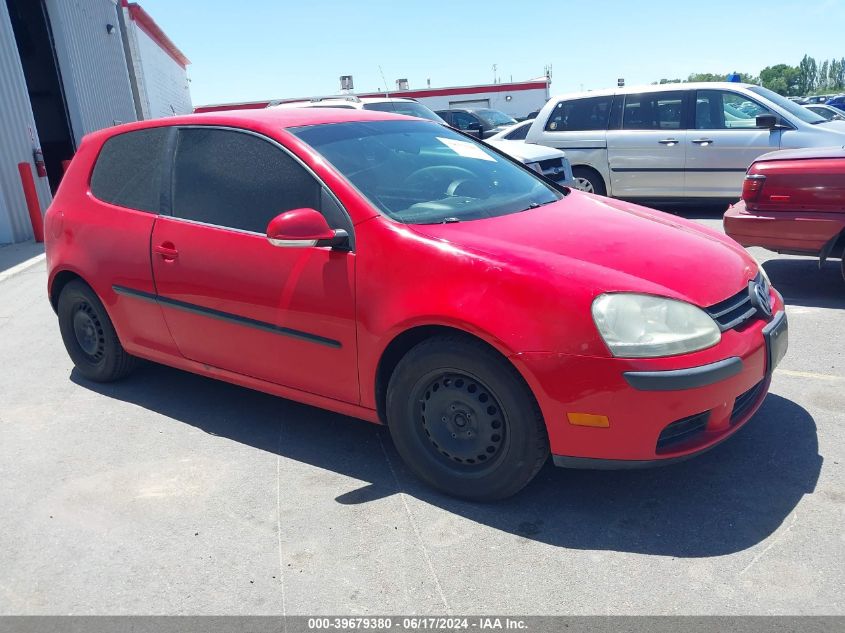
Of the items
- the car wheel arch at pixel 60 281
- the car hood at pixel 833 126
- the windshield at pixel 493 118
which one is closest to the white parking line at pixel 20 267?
the car wheel arch at pixel 60 281

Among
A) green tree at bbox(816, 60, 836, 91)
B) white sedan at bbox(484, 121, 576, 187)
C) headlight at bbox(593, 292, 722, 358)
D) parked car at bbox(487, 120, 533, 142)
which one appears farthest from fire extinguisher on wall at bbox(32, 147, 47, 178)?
green tree at bbox(816, 60, 836, 91)

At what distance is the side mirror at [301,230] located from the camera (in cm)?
309

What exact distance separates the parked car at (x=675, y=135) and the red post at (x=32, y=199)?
7396mm

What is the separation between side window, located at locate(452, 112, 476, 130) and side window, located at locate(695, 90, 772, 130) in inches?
340

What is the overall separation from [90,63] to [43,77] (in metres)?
1.19

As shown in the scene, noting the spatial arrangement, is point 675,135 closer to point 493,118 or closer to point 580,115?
point 580,115

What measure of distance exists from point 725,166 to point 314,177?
691cm

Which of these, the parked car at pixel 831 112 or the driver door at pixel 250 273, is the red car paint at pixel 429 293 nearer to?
the driver door at pixel 250 273

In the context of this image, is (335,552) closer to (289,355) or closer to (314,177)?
(289,355)

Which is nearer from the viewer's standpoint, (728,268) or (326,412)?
(728,268)

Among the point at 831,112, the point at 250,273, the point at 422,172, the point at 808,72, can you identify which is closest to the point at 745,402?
the point at 422,172

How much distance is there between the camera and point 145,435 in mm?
3951

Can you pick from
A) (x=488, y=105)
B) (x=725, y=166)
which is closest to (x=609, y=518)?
(x=725, y=166)

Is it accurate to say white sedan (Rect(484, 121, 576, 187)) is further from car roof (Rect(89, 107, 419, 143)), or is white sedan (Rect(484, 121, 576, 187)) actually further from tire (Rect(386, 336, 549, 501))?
tire (Rect(386, 336, 549, 501))
